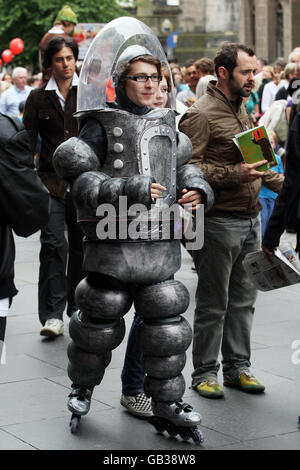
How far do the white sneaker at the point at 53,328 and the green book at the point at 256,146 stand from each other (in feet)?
7.47

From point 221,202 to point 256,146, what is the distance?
16.6 inches

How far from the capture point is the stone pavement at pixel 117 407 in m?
4.88

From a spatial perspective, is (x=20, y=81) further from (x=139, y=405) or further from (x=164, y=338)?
(x=164, y=338)

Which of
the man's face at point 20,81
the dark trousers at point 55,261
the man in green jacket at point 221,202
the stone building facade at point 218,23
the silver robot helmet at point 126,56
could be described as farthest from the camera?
the stone building facade at point 218,23

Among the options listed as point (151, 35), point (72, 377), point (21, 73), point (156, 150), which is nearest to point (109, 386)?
point (72, 377)

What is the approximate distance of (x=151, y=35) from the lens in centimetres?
518

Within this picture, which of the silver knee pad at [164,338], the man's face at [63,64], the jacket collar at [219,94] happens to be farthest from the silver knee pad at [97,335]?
the man's face at [63,64]

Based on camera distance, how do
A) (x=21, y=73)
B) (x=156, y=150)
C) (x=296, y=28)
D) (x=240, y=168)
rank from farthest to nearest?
(x=296, y=28) < (x=21, y=73) < (x=240, y=168) < (x=156, y=150)

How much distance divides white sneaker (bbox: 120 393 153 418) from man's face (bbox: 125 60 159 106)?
5.24 feet

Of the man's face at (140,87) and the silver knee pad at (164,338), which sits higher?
the man's face at (140,87)

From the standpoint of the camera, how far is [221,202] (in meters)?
5.73

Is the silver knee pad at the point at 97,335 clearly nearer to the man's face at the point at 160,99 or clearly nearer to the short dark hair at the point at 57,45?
the man's face at the point at 160,99

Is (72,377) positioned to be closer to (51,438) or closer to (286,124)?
(51,438)

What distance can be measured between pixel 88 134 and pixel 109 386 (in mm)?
1732
